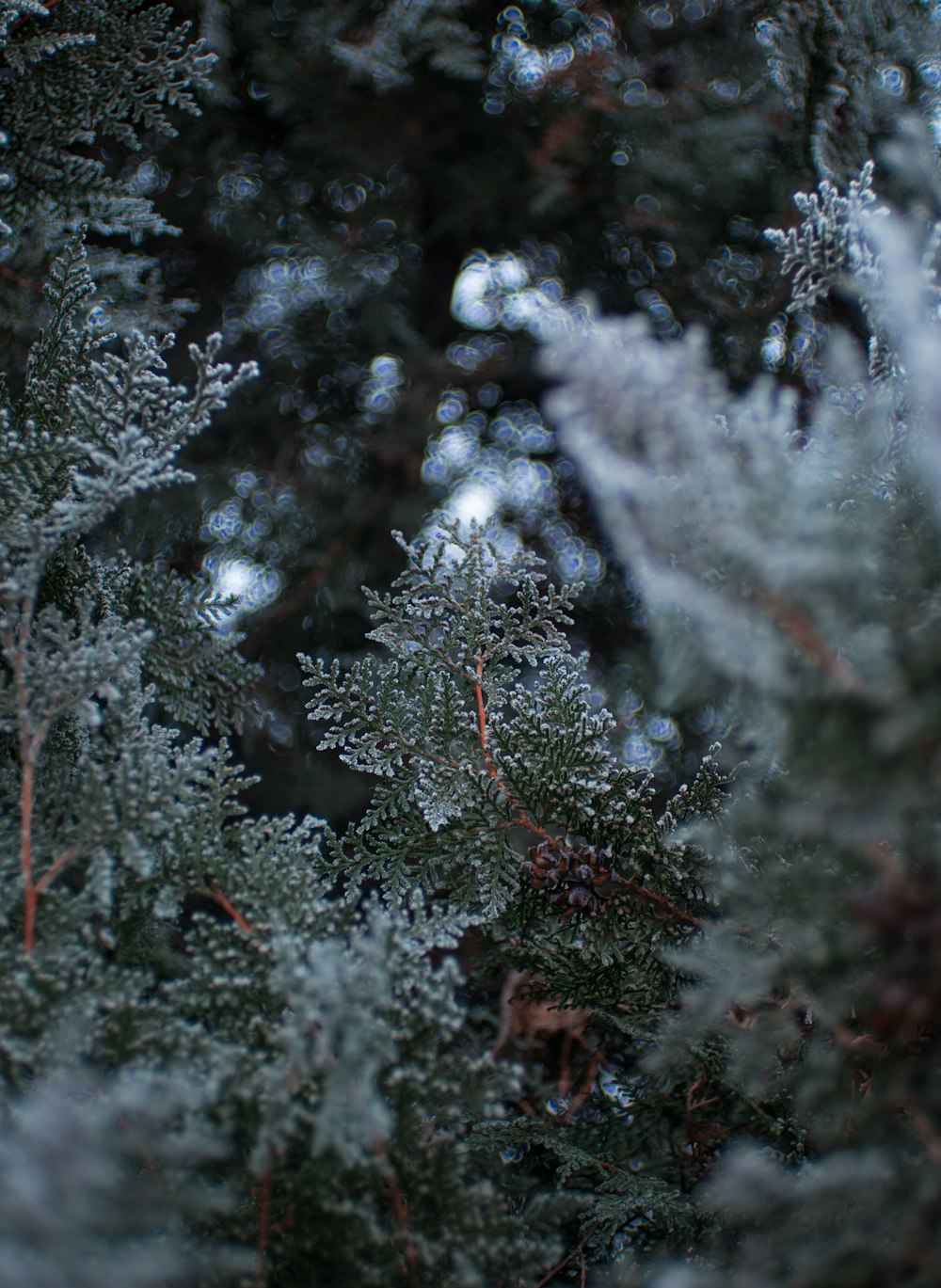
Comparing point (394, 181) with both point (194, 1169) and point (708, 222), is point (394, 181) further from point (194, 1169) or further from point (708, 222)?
point (194, 1169)

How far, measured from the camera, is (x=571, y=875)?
2.43 feet

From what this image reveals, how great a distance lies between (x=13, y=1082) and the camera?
579mm

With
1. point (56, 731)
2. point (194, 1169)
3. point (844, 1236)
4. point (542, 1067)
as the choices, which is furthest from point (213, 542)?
point (844, 1236)

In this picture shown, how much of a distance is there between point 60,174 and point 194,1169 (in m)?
0.95

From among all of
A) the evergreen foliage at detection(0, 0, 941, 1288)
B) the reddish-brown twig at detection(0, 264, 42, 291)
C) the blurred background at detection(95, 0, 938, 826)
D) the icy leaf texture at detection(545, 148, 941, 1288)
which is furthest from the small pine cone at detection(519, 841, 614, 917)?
the reddish-brown twig at detection(0, 264, 42, 291)

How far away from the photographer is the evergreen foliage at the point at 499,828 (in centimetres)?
48

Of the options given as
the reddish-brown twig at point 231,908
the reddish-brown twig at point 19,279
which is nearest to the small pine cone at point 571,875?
the reddish-brown twig at point 231,908

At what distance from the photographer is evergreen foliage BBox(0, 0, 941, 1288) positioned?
48cm

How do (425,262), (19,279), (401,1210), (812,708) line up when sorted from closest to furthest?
(812,708) → (401,1210) → (19,279) → (425,262)

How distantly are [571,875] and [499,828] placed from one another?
0.07 metres

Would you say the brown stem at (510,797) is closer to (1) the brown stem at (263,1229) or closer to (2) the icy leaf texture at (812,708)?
(2) the icy leaf texture at (812,708)

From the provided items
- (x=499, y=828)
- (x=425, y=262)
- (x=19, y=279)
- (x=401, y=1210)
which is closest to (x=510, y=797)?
(x=499, y=828)

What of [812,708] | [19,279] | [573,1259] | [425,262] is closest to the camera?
[812,708]

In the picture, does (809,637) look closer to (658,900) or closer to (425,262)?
(658,900)
